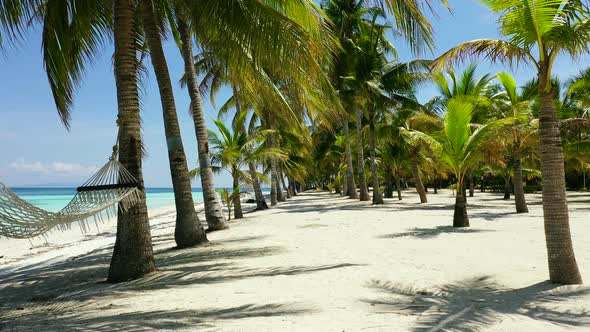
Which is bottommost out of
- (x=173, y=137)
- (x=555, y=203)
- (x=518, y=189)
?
(x=518, y=189)

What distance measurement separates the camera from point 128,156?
5191 mm

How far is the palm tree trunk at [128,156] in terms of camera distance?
507cm

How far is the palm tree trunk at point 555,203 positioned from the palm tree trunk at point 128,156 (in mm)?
4551

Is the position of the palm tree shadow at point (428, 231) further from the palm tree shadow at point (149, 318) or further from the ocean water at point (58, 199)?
the ocean water at point (58, 199)

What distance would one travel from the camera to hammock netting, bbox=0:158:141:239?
12.0ft

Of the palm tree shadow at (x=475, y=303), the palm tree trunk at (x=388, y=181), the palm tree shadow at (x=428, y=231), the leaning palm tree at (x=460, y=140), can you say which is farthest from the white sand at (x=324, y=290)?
the palm tree trunk at (x=388, y=181)

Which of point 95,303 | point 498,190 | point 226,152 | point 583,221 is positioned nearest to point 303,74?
point 95,303

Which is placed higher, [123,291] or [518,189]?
[518,189]

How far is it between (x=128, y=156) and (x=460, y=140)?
6436 millimetres

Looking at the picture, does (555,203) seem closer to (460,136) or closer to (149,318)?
(149,318)

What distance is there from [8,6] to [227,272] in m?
4.77

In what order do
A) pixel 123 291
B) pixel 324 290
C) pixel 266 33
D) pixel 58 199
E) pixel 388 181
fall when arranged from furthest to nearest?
pixel 58 199 < pixel 388 181 < pixel 266 33 < pixel 123 291 < pixel 324 290

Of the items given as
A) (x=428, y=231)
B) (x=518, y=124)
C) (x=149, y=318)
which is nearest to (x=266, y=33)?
(x=149, y=318)

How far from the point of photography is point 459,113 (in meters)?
8.09
